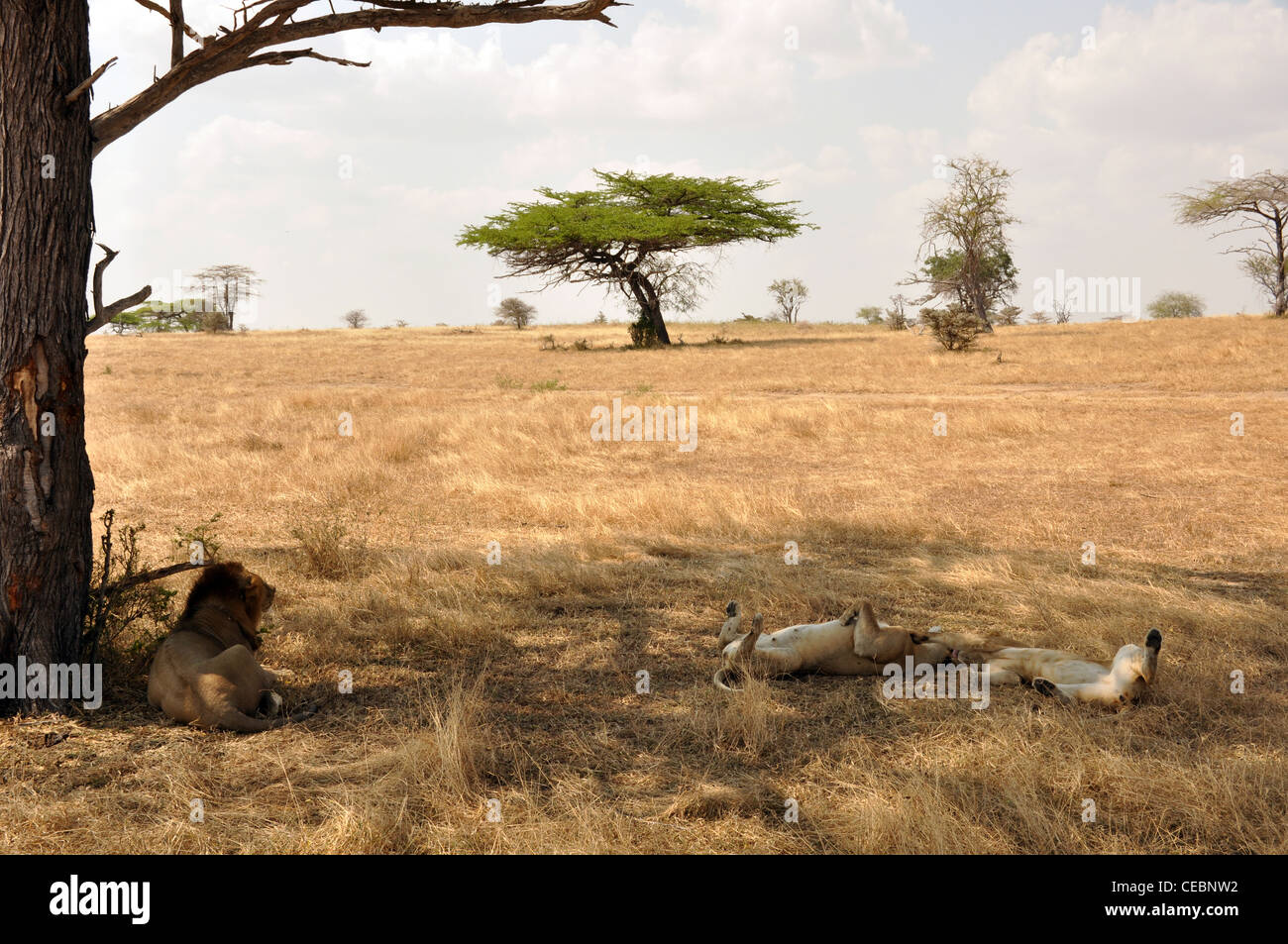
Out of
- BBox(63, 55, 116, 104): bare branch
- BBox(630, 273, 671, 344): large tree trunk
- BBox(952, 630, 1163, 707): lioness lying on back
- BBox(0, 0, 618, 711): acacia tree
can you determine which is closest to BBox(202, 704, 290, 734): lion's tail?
BBox(0, 0, 618, 711): acacia tree

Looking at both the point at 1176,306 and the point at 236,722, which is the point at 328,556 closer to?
the point at 236,722

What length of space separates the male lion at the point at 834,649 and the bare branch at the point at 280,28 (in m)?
3.43

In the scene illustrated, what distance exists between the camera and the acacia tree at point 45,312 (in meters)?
3.97

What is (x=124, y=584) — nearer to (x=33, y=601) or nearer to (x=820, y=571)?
(x=33, y=601)

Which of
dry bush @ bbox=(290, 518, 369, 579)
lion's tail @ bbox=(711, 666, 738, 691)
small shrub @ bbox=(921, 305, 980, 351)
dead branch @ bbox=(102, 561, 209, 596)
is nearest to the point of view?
lion's tail @ bbox=(711, 666, 738, 691)

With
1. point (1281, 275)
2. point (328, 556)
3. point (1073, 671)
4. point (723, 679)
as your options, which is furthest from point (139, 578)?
point (1281, 275)

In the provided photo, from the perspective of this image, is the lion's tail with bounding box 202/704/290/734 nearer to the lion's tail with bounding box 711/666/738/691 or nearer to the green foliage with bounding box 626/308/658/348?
the lion's tail with bounding box 711/666/738/691

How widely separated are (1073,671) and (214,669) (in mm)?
4107

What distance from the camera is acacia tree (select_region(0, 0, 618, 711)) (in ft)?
13.0

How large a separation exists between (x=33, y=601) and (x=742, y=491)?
6314 millimetres

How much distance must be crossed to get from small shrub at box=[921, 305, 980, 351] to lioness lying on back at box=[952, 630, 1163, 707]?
2296cm

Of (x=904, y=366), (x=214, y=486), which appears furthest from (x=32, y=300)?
(x=904, y=366)

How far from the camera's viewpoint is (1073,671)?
4453mm

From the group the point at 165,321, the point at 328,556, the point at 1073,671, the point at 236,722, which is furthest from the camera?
the point at 165,321
